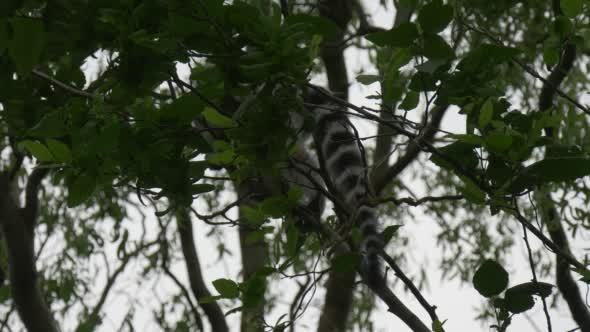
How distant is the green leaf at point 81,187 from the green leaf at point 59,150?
5cm

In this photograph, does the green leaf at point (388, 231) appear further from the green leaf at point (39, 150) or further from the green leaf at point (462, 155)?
the green leaf at point (39, 150)

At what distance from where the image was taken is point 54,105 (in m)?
1.58

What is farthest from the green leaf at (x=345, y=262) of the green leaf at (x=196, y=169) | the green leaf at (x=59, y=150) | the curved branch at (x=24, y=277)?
the curved branch at (x=24, y=277)

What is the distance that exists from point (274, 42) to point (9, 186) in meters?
2.42

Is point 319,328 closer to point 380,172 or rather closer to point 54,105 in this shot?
point 380,172

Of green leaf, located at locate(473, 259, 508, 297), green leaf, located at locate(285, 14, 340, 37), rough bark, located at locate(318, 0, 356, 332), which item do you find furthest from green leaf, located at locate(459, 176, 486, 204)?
rough bark, located at locate(318, 0, 356, 332)

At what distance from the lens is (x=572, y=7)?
1699 mm

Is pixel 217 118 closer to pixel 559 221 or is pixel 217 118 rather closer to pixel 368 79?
pixel 368 79

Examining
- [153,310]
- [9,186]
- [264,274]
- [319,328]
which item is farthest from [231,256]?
[264,274]

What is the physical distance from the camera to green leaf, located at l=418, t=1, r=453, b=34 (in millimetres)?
1343

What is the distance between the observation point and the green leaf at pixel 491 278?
1.57 metres

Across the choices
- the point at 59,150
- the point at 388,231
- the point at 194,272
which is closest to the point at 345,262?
the point at 388,231

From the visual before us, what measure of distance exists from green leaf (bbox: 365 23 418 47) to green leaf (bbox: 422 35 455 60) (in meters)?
0.03

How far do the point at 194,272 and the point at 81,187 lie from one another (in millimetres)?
2591
